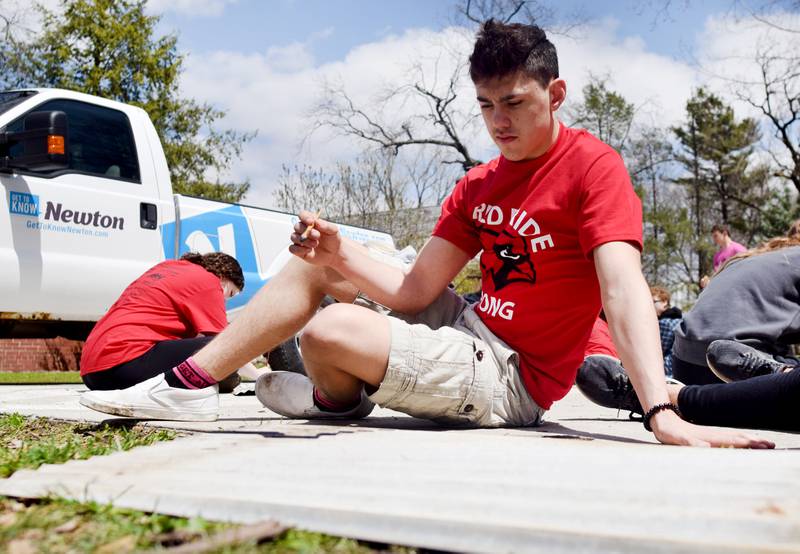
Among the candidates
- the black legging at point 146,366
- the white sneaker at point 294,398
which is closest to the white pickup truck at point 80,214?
the black legging at point 146,366

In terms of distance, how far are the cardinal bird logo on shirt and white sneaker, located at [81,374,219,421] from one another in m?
1.04

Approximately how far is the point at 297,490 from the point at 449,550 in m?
0.39

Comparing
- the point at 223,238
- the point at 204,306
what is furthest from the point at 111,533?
the point at 223,238

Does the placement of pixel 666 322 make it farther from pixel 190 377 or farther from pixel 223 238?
pixel 190 377

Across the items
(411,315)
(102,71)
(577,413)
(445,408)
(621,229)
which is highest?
(102,71)

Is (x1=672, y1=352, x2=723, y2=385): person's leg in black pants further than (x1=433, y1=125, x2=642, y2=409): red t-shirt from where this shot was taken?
Yes

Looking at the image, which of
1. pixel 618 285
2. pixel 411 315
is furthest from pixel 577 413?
pixel 618 285

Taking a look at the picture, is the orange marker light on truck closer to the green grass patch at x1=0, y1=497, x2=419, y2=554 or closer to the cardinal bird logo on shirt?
the cardinal bird logo on shirt

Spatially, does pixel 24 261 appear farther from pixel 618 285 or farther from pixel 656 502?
pixel 656 502

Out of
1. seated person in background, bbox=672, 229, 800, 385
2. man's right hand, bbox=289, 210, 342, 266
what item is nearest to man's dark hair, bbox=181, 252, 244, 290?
man's right hand, bbox=289, 210, 342, 266

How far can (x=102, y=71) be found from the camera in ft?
59.7

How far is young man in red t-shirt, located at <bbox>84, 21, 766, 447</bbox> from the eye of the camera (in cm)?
259

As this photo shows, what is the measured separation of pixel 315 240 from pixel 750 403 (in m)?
1.52

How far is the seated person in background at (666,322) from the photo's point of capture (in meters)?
7.16
